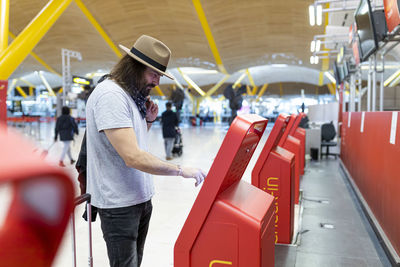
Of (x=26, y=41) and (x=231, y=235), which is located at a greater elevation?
(x=26, y=41)

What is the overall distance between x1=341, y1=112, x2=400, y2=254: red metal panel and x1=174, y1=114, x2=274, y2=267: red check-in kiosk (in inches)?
86.6

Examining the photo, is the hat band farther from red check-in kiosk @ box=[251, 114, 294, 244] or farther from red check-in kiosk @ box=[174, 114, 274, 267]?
red check-in kiosk @ box=[251, 114, 294, 244]

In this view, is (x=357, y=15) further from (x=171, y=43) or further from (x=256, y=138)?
(x=171, y=43)

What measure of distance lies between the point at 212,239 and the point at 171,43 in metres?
21.4

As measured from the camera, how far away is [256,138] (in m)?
1.96

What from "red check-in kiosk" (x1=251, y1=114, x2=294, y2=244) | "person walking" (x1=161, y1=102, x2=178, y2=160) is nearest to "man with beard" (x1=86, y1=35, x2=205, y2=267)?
"red check-in kiosk" (x1=251, y1=114, x2=294, y2=244)

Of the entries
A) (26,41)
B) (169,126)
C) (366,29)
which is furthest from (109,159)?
(26,41)

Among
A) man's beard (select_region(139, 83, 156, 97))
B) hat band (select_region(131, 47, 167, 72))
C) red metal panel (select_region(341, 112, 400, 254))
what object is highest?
hat band (select_region(131, 47, 167, 72))

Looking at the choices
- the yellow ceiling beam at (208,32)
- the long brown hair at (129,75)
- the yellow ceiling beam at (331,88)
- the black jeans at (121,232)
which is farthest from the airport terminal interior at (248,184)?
the yellow ceiling beam at (331,88)

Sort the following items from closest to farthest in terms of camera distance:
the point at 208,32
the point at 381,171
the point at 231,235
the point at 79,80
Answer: the point at 231,235 → the point at 381,171 → the point at 79,80 → the point at 208,32

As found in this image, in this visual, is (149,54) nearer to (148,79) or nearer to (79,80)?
(148,79)

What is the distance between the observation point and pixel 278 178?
3.38 m

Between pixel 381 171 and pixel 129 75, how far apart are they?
3.39 meters

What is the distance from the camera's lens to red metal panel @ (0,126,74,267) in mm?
352
